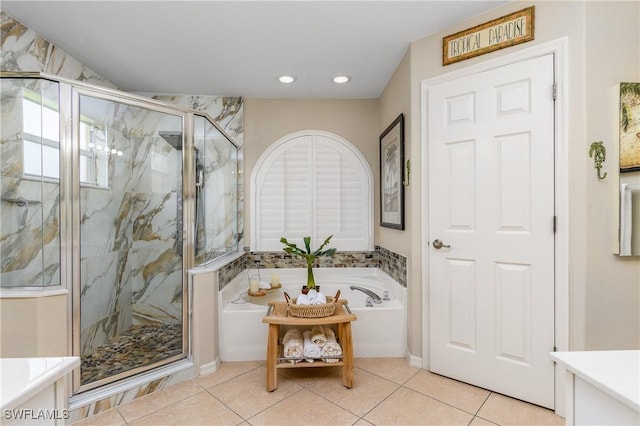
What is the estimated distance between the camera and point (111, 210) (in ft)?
7.16

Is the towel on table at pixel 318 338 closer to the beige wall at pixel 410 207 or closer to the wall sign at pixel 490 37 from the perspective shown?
the beige wall at pixel 410 207

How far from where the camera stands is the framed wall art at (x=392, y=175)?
245 centimetres

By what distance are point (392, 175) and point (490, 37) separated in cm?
121

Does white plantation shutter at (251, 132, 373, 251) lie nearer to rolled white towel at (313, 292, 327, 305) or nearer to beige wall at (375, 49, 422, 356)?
beige wall at (375, 49, 422, 356)

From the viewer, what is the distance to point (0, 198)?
164 cm

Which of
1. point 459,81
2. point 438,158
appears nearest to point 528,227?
point 438,158

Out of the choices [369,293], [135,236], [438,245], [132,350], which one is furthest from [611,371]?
[135,236]

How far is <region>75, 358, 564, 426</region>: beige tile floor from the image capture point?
64.3 inches

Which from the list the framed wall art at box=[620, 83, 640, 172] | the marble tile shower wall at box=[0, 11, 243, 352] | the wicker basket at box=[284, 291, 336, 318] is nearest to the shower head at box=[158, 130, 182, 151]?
the marble tile shower wall at box=[0, 11, 243, 352]

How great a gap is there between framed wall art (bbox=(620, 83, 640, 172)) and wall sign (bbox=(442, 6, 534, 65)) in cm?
57

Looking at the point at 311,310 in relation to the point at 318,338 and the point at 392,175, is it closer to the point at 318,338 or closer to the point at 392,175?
the point at 318,338

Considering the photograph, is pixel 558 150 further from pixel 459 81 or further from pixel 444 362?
pixel 444 362

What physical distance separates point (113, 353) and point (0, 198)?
1.18 meters

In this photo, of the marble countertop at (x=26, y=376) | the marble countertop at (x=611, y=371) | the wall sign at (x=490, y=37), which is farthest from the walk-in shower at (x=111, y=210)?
the marble countertop at (x=611, y=371)
